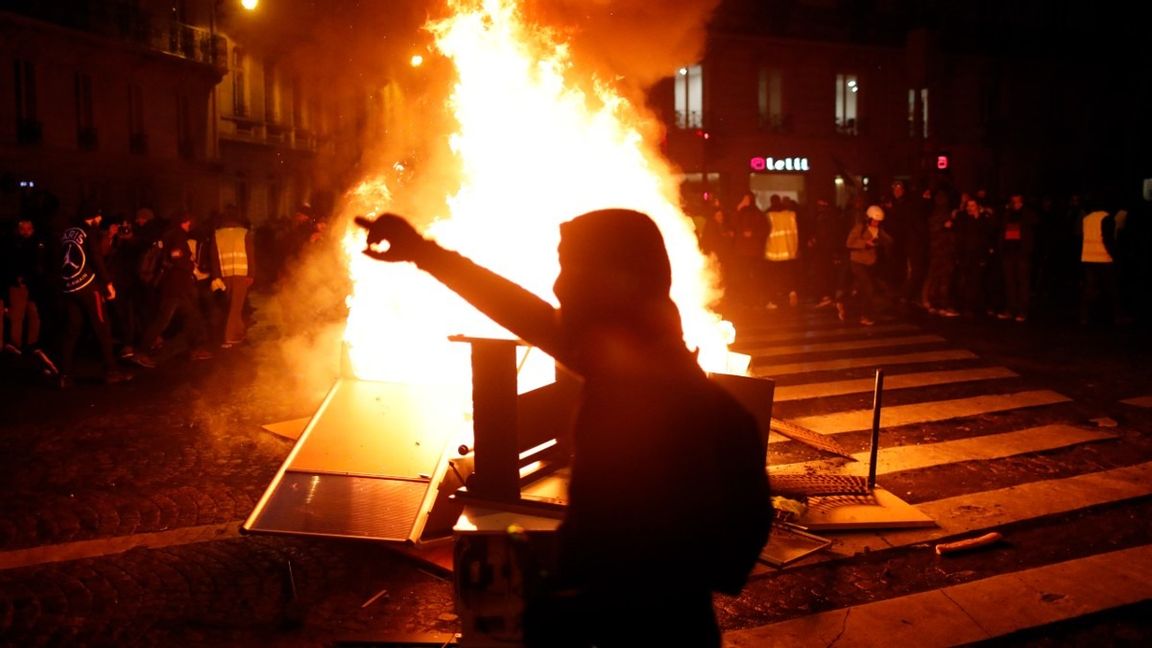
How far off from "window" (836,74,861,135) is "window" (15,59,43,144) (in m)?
26.8

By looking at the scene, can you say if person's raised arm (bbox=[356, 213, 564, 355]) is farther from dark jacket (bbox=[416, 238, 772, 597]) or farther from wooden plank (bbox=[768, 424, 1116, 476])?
wooden plank (bbox=[768, 424, 1116, 476])

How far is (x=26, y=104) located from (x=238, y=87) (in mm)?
10322

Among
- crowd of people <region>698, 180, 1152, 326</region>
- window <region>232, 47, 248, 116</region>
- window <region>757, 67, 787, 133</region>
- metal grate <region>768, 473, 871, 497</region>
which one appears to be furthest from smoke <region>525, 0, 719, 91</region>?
window <region>232, 47, 248, 116</region>

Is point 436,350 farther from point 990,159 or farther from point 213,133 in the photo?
point 990,159

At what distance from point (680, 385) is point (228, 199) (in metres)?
36.2

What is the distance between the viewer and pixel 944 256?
14.8 m

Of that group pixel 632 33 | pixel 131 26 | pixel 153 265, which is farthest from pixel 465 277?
pixel 131 26

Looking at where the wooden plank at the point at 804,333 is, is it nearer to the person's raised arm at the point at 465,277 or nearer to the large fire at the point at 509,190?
the large fire at the point at 509,190

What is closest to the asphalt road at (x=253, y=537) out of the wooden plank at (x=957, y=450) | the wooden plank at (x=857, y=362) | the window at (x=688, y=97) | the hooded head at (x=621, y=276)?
the wooden plank at (x=957, y=450)

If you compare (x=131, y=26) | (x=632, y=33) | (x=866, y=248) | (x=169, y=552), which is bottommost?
(x=169, y=552)

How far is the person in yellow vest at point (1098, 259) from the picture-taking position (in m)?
13.5

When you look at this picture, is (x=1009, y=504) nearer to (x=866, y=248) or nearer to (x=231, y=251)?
(x=866, y=248)

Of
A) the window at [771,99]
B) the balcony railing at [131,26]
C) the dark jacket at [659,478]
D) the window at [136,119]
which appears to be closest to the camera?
the dark jacket at [659,478]

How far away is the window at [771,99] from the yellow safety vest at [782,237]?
19.2m
